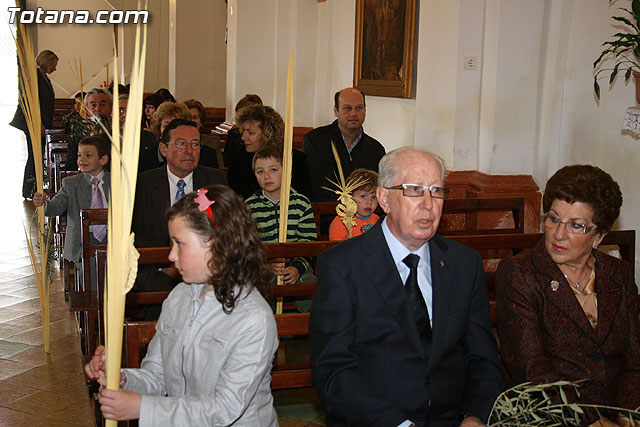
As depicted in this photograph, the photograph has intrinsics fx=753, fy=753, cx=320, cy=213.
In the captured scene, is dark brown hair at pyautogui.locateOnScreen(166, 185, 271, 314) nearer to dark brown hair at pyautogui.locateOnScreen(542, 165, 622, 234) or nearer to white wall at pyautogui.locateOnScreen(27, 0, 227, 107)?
dark brown hair at pyautogui.locateOnScreen(542, 165, 622, 234)

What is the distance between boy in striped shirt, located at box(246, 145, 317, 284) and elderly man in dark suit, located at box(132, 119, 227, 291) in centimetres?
49

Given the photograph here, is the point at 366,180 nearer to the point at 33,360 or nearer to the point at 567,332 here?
the point at 567,332

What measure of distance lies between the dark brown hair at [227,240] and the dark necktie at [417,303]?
512 mm

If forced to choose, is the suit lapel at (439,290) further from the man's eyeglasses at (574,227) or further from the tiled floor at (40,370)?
the tiled floor at (40,370)

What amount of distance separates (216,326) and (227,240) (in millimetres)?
243

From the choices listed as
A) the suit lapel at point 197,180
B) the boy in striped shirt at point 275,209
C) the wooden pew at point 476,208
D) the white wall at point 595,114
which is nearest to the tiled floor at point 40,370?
the boy in striped shirt at point 275,209

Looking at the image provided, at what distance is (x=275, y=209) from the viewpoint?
4121 millimetres

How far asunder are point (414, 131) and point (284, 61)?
3.84 meters

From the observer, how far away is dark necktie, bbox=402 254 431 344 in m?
2.37

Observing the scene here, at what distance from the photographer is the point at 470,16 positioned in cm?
598

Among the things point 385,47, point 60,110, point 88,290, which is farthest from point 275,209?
point 60,110

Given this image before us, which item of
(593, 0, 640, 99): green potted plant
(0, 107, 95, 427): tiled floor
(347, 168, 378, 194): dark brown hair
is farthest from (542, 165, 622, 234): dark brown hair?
(0, 107, 95, 427): tiled floor

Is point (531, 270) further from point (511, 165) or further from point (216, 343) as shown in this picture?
point (511, 165)

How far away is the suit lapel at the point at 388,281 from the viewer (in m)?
2.33
